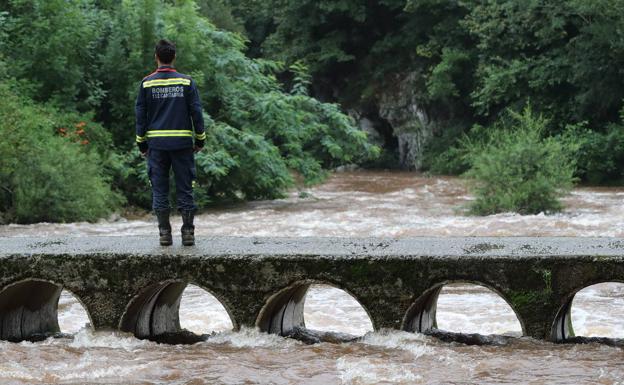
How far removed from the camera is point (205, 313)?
36.0 feet

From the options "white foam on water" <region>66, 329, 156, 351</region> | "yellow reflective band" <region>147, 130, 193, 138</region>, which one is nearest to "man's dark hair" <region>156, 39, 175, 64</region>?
"yellow reflective band" <region>147, 130, 193, 138</region>

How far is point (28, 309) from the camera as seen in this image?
895 cm

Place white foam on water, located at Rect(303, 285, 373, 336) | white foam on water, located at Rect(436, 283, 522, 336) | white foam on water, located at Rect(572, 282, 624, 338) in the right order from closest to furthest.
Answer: white foam on water, located at Rect(572, 282, 624, 338)
white foam on water, located at Rect(436, 283, 522, 336)
white foam on water, located at Rect(303, 285, 373, 336)

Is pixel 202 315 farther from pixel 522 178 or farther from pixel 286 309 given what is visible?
pixel 522 178

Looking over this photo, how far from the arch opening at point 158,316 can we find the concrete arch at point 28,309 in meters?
0.39

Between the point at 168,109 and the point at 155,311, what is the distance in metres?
1.89

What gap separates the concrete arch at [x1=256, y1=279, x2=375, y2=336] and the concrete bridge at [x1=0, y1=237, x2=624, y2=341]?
1 cm

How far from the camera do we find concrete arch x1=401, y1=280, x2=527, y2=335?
24.7ft

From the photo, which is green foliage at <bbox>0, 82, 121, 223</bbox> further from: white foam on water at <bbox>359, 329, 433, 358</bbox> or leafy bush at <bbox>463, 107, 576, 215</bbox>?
white foam on water at <bbox>359, 329, 433, 358</bbox>

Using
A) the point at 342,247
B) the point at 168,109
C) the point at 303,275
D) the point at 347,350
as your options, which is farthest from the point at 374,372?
the point at 168,109

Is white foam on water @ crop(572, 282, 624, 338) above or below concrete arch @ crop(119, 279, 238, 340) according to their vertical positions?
below

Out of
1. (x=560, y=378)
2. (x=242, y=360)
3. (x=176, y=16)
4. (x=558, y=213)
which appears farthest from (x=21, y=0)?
(x=560, y=378)

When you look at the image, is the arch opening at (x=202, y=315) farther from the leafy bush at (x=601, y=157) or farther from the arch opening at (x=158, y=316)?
the leafy bush at (x=601, y=157)

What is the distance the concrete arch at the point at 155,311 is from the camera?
816cm
